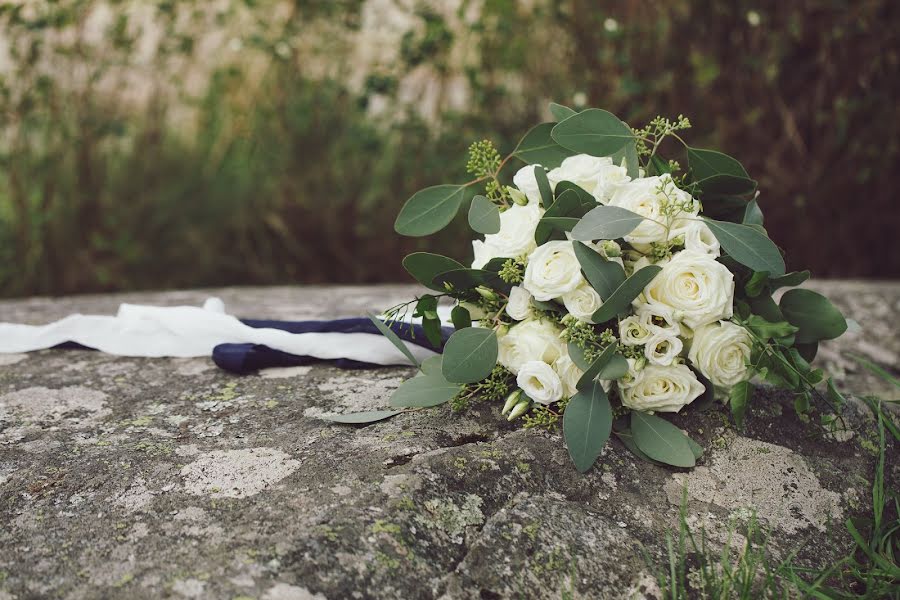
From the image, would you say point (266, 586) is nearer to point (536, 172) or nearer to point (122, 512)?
point (122, 512)

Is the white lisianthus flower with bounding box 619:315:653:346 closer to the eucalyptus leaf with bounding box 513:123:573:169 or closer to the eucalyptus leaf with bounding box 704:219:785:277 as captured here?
the eucalyptus leaf with bounding box 704:219:785:277

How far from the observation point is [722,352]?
58.9 inches

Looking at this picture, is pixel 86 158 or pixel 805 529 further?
pixel 86 158

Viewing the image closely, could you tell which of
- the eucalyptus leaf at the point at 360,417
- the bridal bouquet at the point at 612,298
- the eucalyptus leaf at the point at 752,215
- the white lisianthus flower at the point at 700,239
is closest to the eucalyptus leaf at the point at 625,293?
the bridal bouquet at the point at 612,298

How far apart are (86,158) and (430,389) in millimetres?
3705

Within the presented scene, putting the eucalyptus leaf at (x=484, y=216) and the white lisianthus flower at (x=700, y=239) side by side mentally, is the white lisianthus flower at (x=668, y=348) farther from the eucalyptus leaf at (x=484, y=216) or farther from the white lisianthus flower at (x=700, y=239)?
the eucalyptus leaf at (x=484, y=216)

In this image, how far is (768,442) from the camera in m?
1.59

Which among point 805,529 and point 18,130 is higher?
point 18,130

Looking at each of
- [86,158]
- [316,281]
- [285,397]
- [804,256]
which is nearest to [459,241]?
[316,281]

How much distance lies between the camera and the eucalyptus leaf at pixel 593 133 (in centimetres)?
151

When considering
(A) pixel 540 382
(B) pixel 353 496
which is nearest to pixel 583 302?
(A) pixel 540 382

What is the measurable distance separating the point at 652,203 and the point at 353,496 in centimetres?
76

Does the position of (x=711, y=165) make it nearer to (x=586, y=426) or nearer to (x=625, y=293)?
(x=625, y=293)

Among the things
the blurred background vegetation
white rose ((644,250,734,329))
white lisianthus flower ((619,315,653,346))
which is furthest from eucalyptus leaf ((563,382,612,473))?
the blurred background vegetation
